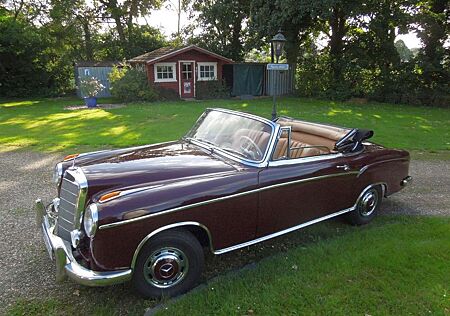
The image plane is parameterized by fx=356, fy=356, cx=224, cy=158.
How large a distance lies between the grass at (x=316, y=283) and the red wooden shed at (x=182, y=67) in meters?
17.9

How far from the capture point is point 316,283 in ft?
11.2

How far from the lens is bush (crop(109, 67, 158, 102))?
19.5m

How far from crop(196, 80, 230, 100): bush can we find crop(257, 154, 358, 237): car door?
1817 centimetres

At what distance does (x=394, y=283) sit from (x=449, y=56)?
19.7m

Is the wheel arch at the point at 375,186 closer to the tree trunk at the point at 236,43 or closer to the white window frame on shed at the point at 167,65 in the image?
the white window frame on shed at the point at 167,65

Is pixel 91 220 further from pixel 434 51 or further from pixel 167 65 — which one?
pixel 434 51

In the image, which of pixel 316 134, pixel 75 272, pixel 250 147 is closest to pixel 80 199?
pixel 75 272

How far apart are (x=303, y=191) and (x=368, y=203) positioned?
1.38 m

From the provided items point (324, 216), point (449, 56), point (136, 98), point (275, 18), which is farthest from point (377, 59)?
point (324, 216)

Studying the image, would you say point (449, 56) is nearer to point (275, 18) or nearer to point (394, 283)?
point (275, 18)

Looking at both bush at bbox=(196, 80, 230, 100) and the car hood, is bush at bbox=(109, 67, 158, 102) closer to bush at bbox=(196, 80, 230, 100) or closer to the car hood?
bush at bbox=(196, 80, 230, 100)

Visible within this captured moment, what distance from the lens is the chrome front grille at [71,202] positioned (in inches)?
124

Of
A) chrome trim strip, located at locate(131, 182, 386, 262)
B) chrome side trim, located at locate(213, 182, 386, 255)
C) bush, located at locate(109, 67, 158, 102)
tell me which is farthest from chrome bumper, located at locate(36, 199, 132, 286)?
bush, located at locate(109, 67, 158, 102)

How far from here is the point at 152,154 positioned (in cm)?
410
